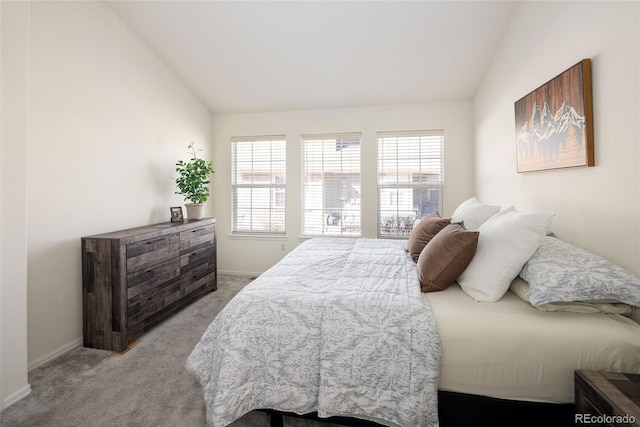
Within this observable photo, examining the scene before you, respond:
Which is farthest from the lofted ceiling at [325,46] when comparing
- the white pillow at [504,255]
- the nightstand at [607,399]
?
the nightstand at [607,399]

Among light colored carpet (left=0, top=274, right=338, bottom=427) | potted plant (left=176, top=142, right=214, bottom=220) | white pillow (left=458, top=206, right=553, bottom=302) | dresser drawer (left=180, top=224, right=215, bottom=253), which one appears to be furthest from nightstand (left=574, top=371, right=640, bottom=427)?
potted plant (left=176, top=142, right=214, bottom=220)

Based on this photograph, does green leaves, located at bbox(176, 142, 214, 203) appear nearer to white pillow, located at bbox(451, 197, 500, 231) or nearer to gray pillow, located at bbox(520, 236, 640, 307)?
white pillow, located at bbox(451, 197, 500, 231)

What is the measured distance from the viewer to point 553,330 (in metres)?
1.22

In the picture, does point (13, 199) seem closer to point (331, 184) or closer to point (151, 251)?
point (151, 251)

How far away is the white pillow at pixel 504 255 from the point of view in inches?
58.5

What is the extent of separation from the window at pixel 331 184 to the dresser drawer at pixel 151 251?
187cm

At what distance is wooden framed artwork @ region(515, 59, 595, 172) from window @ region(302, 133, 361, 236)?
6.81 ft

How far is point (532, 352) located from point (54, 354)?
10.3 feet

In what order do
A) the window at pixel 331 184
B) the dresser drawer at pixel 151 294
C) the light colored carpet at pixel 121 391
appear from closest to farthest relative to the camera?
1. the light colored carpet at pixel 121 391
2. the dresser drawer at pixel 151 294
3. the window at pixel 331 184

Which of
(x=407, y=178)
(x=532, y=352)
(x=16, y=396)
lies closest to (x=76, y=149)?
(x=16, y=396)

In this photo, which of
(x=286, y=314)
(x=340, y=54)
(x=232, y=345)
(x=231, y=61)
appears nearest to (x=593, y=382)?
(x=286, y=314)

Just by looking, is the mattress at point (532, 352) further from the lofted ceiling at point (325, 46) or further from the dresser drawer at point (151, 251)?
the lofted ceiling at point (325, 46)

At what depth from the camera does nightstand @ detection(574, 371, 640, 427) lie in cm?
94

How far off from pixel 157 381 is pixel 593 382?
230 cm
